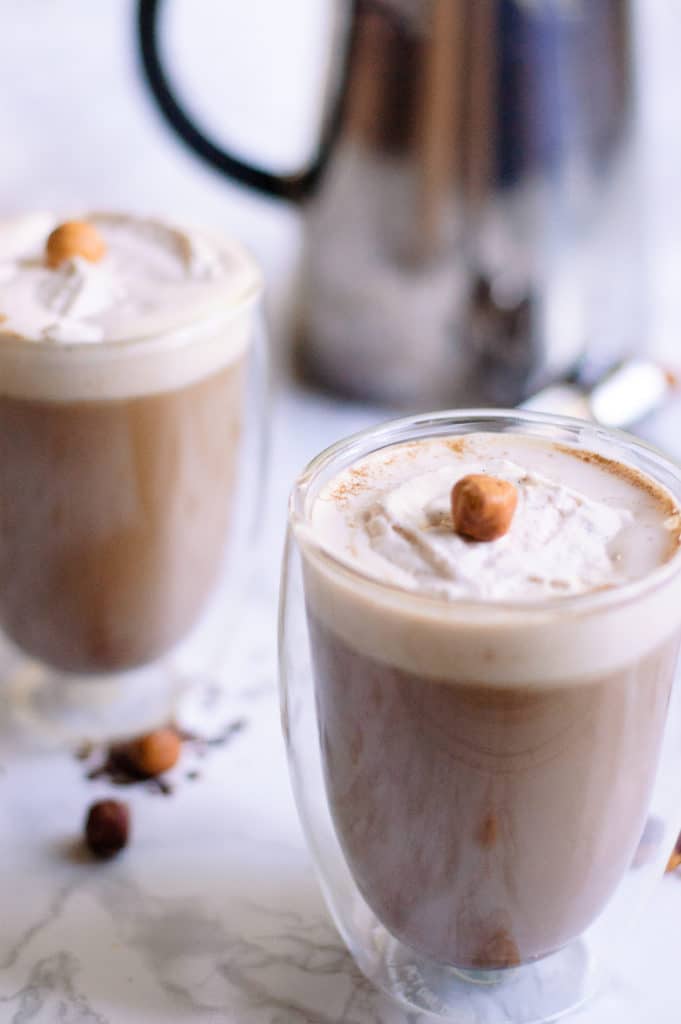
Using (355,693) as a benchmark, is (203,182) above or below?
below

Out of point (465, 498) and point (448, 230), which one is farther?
point (448, 230)

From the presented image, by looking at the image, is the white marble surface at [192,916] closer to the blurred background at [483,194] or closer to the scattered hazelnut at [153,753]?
the scattered hazelnut at [153,753]

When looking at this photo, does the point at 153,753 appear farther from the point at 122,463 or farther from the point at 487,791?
the point at 487,791

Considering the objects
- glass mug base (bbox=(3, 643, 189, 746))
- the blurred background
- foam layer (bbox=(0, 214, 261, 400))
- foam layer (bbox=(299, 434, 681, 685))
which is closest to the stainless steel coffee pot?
the blurred background

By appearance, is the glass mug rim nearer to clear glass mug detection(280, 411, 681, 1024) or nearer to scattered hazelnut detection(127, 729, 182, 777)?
clear glass mug detection(280, 411, 681, 1024)

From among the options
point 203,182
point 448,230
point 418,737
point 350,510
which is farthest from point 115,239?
point 203,182

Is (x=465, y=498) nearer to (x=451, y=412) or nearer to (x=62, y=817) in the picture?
(x=451, y=412)
